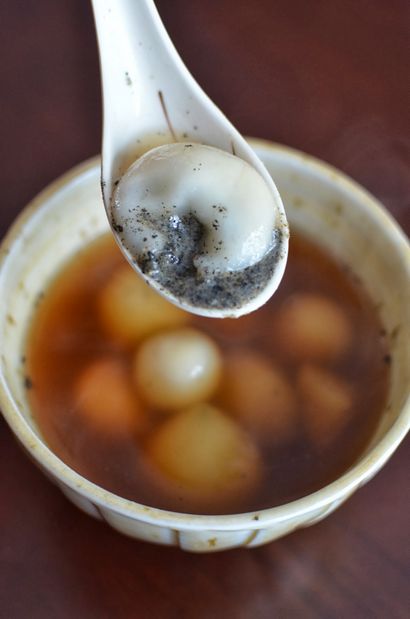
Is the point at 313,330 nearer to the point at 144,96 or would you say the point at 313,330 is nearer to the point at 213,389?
the point at 213,389

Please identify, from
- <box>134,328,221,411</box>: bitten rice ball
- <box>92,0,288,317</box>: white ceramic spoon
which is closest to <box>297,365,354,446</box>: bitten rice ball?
<box>134,328,221,411</box>: bitten rice ball

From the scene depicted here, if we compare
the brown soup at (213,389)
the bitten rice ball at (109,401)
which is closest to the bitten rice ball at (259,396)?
the brown soup at (213,389)

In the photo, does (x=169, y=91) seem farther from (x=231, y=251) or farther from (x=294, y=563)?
(x=294, y=563)

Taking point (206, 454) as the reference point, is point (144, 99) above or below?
above

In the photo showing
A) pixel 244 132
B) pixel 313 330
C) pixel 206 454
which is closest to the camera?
pixel 206 454

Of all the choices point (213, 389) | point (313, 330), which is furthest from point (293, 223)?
point (213, 389)

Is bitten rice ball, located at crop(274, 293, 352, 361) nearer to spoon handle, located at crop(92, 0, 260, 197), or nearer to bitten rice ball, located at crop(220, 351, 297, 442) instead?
bitten rice ball, located at crop(220, 351, 297, 442)

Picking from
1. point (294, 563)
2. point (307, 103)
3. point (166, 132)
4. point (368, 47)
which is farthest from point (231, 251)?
point (368, 47)
